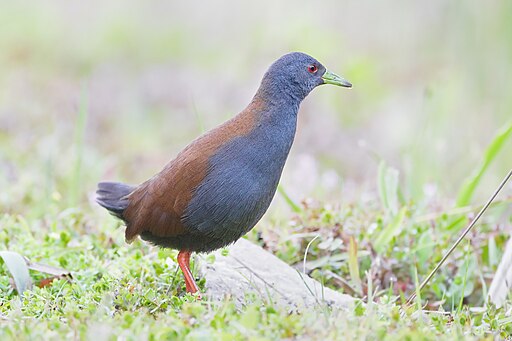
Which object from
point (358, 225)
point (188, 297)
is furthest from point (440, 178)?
point (188, 297)

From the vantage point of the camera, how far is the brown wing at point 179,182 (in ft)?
14.6

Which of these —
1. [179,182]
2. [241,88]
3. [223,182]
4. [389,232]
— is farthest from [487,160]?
[241,88]

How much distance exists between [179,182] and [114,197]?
2.25 ft

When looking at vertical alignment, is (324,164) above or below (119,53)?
below

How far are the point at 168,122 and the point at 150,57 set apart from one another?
7.35 ft

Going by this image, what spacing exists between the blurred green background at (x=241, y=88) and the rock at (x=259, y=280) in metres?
1.40

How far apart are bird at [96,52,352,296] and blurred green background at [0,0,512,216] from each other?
1.31 metres

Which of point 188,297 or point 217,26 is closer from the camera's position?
point 188,297

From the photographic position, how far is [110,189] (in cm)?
513

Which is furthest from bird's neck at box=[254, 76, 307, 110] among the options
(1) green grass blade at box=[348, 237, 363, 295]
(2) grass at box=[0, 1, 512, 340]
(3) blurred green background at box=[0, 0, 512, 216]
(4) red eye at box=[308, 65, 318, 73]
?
(3) blurred green background at box=[0, 0, 512, 216]

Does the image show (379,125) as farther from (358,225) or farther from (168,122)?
(358,225)

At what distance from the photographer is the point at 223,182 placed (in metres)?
4.38

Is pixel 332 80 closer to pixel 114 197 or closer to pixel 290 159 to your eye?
pixel 114 197

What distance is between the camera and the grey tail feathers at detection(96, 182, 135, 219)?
194 inches
